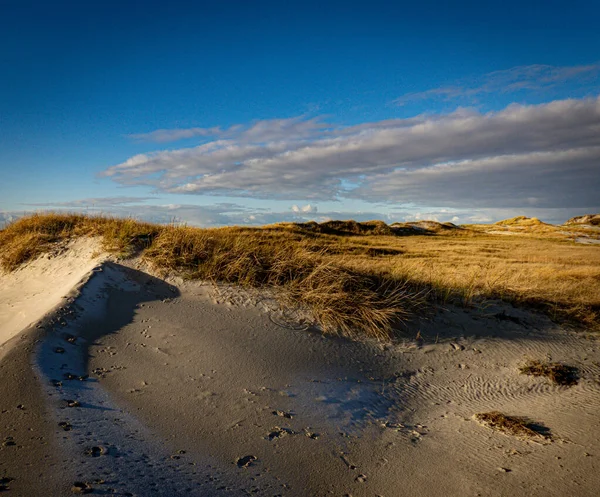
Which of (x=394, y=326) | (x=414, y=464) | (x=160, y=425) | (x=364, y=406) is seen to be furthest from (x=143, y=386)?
(x=394, y=326)

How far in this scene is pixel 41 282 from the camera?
817 cm

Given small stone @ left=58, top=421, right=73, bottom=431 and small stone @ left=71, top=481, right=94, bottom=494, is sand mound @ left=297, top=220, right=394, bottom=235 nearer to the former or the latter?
small stone @ left=58, top=421, right=73, bottom=431

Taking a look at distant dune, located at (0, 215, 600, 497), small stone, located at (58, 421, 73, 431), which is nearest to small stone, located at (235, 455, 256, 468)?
distant dune, located at (0, 215, 600, 497)

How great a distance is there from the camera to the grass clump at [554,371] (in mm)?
5527

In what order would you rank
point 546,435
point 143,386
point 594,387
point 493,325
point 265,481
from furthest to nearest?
point 493,325, point 594,387, point 143,386, point 546,435, point 265,481

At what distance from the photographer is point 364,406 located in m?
4.63

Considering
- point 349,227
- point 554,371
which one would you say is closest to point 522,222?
point 349,227

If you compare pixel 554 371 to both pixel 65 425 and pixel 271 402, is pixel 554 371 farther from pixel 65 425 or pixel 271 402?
pixel 65 425

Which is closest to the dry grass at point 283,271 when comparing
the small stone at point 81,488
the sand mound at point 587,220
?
the small stone at point 81,488

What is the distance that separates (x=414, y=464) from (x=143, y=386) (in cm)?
302

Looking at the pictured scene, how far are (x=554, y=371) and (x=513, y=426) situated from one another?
1.97 meters

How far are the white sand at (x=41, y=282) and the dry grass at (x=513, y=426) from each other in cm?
598

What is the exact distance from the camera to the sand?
3.32 metres

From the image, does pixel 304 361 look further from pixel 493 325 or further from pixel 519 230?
pixel 519 230
